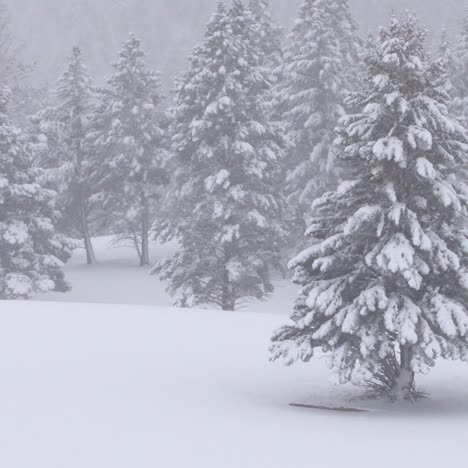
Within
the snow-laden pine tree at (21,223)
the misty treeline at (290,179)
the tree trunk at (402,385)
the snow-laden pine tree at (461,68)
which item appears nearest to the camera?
the misty treeline at (290,179)

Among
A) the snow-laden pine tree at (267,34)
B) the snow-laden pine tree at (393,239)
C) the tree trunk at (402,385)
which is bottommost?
the tree trunk at (402,385)

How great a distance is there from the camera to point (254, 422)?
10.3 m

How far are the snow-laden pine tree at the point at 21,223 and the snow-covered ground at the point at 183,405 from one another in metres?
12.6

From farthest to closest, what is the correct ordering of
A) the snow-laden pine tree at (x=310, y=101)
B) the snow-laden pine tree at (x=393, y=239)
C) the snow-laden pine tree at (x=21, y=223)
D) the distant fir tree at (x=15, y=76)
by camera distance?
the distant fir tree at (x=15, y=76), the snow-laden pine tree at (x=310, y=101), the snow-laden pine tree at (x=21, y=223), the snow-laden pine tree at (x=393, y=239)

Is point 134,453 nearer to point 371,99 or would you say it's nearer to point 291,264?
point 291,264

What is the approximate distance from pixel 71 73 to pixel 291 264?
34891 millimetres

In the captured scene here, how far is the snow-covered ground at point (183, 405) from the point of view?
8.57 meters

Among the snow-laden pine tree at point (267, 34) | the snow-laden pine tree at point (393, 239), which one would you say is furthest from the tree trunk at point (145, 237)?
the snow-laden pine tree at point (393, 239)

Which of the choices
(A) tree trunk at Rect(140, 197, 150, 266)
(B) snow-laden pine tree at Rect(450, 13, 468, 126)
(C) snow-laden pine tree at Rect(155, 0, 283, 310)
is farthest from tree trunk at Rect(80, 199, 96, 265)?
(B) snow-laden pine tree at Rect(450, 13, 468, 126)

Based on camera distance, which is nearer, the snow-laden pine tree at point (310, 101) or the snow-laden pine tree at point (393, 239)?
the snow-laden pine tree at point (393, 239)

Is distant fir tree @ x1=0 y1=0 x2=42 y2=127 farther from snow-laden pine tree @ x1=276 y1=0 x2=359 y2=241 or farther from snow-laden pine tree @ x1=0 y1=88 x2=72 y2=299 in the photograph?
snow-laden pine tree @ x1=276 y1=0 x2=359 y2=241

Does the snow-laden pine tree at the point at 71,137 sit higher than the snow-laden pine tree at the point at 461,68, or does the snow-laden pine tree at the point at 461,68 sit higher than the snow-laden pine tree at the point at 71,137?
the snow-laden pine tree at the point at 461,68

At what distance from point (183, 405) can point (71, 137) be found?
112 ft

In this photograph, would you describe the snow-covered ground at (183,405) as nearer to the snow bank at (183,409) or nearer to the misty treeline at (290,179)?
the snow bank at (183,409)
